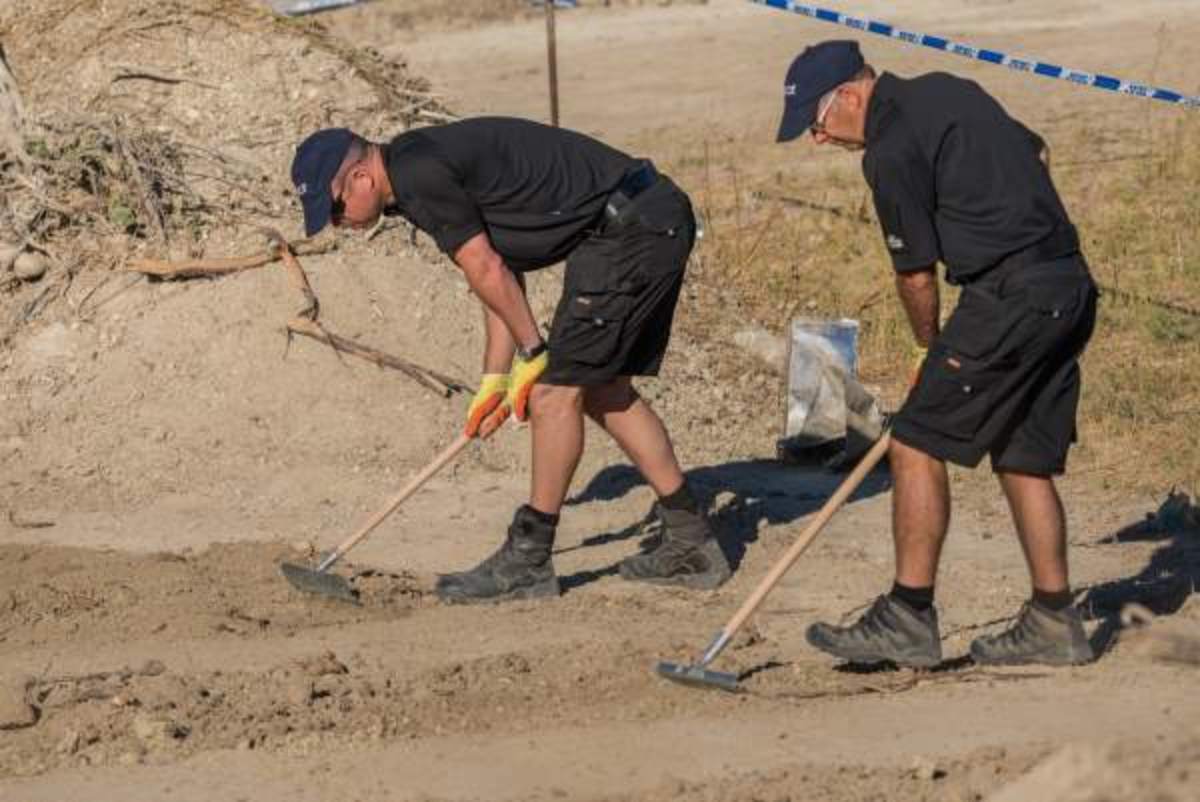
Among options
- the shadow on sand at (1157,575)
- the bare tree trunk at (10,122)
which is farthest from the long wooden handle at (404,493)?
the bare tree trunk at (10,122)

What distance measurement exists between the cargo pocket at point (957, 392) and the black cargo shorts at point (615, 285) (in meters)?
1.27

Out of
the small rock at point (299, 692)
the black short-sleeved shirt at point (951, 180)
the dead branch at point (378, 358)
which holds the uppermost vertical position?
the black short-sleeved shirt at point (951, 180)

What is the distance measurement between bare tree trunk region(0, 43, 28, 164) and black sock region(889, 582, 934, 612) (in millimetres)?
5360

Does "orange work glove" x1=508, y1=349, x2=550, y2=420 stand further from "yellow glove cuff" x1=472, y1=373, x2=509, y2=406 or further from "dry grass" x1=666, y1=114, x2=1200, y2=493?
"dry grass" x1=666, y1=114, x2=1200, y2=493

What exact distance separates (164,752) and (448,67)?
13804 mm

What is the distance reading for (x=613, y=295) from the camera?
24.4 ft

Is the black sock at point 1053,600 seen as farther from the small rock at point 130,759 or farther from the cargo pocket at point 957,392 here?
the small rock at point 130,759

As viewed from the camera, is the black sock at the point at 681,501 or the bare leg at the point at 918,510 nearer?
the bare leg at the point at 918,510

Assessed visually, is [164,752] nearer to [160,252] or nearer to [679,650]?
[679,650]

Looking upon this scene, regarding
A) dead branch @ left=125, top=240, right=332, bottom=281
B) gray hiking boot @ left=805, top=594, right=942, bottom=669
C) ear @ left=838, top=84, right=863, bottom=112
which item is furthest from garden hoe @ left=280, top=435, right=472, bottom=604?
dead branch @ left=125, top=240, right=332, bottom=281

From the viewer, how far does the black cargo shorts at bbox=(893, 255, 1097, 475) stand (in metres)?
6.38

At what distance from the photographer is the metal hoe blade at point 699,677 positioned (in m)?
6.64

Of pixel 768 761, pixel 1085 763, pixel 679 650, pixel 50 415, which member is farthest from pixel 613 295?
pixel 50 415

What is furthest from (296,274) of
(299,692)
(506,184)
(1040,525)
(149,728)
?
(1040,525)
